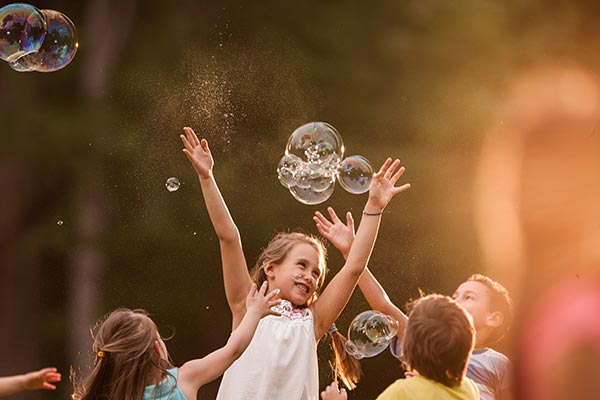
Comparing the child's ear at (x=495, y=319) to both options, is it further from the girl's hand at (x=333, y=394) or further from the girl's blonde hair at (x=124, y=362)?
the girl's blonde hair at (x=124, y=362)

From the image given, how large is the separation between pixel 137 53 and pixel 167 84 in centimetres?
52

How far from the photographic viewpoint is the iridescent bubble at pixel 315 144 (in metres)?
5.92

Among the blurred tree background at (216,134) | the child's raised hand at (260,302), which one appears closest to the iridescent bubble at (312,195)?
the child's raised hand at (260,302)

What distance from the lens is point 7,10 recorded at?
6102mm

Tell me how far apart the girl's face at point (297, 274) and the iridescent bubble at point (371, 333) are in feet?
1.38

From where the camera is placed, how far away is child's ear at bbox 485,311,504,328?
536cm

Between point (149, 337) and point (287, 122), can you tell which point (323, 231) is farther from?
point (287, 122)

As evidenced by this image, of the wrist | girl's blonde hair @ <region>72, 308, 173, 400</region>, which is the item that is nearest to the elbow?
the wrist

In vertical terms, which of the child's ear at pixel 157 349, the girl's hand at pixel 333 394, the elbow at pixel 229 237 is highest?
→ the girl's hand at pixel 333 394

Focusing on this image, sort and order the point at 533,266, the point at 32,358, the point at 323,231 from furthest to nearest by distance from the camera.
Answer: the point at 32,358 → the point at 533,266 → the point at 323,231

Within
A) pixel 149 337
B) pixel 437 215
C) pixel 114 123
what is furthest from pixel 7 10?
pixel 437 215

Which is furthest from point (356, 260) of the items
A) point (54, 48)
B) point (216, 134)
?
point (216, 134)

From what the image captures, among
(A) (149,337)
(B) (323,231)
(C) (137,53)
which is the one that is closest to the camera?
Result: (A) (149,337)

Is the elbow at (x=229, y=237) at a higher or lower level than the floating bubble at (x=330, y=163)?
higher
